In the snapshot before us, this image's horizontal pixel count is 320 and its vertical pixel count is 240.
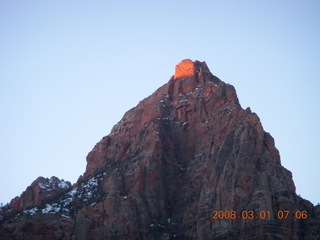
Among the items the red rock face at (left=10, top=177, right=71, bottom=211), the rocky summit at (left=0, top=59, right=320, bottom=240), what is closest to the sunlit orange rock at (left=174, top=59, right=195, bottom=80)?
the rocky summit at (left=0, top=59, right=320, bottom=240)

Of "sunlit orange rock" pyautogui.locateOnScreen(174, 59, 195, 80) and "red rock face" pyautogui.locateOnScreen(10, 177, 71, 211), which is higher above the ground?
"sunlit orange rock" pyautogui.locateOnScreen(174, 59, 195, 80)

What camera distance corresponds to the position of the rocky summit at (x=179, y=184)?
12938 cm

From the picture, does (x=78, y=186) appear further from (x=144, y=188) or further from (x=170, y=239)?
(x=170, y=239)

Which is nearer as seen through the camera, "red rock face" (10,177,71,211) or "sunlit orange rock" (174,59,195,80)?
"red rock face" (10,177,71,211)

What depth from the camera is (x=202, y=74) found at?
563 ft

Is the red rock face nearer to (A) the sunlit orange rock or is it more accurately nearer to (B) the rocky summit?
(B) the rocky summit

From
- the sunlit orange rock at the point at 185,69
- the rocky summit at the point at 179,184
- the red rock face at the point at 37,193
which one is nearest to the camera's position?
the rocky summit at the point at 179,184

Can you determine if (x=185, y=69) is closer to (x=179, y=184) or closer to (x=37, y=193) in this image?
(x=179, y=184)

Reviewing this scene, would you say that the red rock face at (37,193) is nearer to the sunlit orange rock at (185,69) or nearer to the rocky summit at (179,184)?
the rocky summit at (179,184)

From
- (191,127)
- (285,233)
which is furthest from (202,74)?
(285,233)

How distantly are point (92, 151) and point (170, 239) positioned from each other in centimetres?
4338

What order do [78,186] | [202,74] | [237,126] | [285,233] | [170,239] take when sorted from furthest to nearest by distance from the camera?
[202,74] → [78,186] → [237,126] → [170,239] → [285,233]

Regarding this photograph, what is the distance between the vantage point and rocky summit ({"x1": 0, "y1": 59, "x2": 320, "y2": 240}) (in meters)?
129

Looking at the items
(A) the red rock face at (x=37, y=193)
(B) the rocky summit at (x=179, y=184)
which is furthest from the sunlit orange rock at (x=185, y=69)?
(A) the red rock face at (x=37, y=193)
